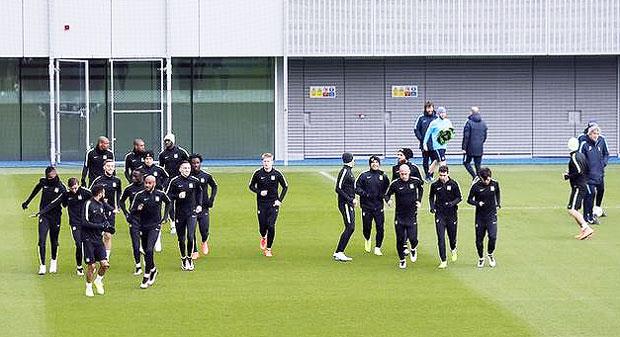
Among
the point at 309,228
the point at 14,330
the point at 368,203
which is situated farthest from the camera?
the point at 309,228

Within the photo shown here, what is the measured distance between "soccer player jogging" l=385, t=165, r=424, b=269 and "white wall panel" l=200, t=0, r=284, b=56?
63.6ft

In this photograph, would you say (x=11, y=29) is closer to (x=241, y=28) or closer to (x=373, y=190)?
(x=241, y=28)

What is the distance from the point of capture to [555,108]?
44.8 m

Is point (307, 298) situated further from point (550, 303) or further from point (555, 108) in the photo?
point (555, 108)

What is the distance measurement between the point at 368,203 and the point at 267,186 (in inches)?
73.2

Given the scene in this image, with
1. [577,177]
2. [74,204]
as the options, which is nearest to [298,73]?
[577,177]

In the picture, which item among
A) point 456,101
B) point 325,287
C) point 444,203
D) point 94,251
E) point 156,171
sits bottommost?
point 325,287

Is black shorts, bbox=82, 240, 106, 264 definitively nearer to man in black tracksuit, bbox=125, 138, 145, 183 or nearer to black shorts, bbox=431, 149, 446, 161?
man in black tracksuit, bbox=125, 138, 145, 183

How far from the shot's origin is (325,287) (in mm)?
21578

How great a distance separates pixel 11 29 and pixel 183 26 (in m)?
5.25

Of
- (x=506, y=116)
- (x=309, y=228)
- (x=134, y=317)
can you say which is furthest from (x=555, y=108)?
(x=134, y=317)

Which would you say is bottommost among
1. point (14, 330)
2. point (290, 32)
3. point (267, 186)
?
point (14, 330)

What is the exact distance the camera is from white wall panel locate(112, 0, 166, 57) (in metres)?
41.4

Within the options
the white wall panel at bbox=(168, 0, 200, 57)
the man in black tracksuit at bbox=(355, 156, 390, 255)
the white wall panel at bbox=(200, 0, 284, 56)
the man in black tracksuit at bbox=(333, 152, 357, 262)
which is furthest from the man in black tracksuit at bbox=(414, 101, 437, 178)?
the man in black tracksuit at bbox=(333, 152, 357, 262)
